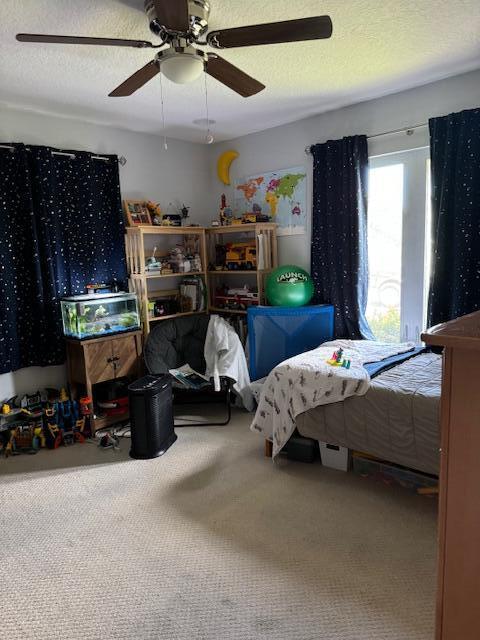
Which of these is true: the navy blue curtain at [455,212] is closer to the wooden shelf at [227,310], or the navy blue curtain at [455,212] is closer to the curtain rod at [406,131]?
the curtain rod at [406,131]

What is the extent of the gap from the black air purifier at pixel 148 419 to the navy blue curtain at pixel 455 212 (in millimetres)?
2010

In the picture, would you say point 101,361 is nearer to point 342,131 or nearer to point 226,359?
point 226,359

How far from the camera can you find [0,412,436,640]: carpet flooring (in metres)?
1.59

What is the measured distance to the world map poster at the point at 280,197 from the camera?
3.80m

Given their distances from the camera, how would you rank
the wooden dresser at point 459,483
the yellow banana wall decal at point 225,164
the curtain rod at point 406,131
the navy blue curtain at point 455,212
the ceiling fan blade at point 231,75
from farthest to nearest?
the yellow banana wall decal at point 225,164 < the curtain rod at point 406,131 < the navy blue curtain at point 455,212 < the ceiling fan blade at point 231,75 < the wooden dresser at point 459,483

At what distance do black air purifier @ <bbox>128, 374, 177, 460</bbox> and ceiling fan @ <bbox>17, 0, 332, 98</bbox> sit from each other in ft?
6.11

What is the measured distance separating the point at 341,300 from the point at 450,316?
859mm

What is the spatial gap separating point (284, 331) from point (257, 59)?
1.93 metres

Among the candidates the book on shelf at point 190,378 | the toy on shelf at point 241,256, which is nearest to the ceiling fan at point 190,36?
the toy on shelf at point 241,256

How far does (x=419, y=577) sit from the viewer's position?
1.76 m

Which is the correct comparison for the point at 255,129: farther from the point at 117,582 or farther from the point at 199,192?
the point at 117,582

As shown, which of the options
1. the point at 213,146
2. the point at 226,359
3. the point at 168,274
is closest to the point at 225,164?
the point at 213,146

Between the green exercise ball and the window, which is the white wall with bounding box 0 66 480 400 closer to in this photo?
the window

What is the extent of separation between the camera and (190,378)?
3.49 meters
